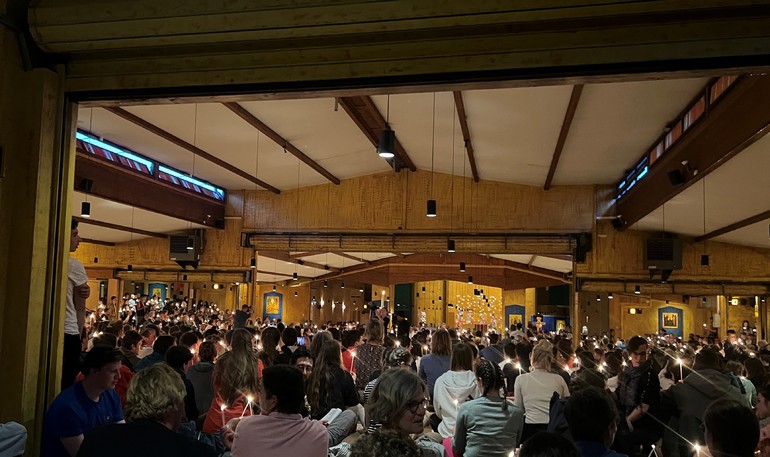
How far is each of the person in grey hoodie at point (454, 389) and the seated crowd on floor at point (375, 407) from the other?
0.03 feet

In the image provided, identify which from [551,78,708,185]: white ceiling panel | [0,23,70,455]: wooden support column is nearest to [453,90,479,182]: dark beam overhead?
[551,78,708,185]: white ceiling panel

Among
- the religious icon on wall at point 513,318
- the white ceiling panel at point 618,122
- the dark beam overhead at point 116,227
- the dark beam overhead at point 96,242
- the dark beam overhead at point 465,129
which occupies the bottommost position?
the religious icon on wall at point 513,318

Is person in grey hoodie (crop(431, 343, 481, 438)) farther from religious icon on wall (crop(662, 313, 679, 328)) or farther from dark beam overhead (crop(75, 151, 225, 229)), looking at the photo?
religious icon on wall (crop(662, 313, 679, 328))

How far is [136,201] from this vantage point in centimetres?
1339

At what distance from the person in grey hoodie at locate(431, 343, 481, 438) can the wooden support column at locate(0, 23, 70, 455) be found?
115 inches

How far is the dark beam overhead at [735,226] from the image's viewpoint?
11.4m

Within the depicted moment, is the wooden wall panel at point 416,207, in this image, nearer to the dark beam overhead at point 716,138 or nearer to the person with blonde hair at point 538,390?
the dark beam overhead at point 716,138

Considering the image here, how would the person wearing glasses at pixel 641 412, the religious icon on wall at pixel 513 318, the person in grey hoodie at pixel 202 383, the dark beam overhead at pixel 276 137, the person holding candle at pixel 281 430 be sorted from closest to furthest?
the person holding candle at pixel 281 430 → the person in grey hoodie at pixel 202 383 → the person wearing glasses at pixel 641 412 → the dark beam overhead at pixel 276 137 → the religious icon on wall at pixel 513 318

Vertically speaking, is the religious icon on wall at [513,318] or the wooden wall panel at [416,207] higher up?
the wooden wall panel at [416,207]

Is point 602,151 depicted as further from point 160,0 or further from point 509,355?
point 160,0

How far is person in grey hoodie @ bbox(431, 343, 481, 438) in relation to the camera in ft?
17.3

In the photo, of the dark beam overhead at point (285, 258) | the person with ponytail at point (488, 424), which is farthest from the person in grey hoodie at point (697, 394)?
the dark beam overhead at point (285, 258)

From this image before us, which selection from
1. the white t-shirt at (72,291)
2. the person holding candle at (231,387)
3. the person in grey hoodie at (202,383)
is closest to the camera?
the white t-shirt at (72,291)

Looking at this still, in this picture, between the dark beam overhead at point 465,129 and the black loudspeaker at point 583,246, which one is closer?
the dark beam overhead at point 465,129
